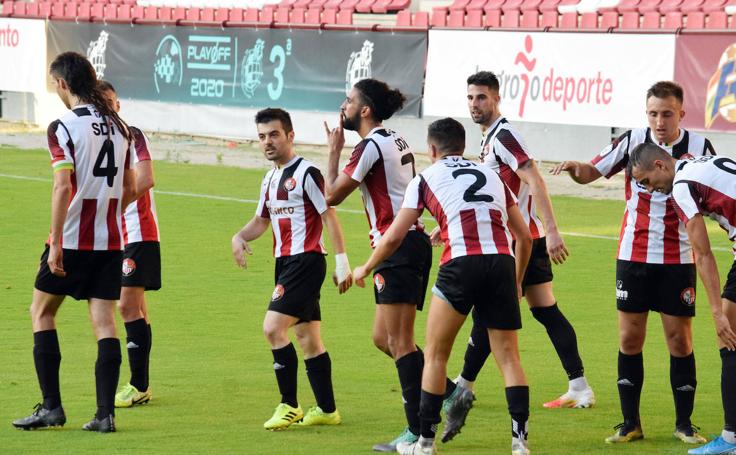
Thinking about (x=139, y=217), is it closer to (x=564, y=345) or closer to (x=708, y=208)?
(x=564, y=345)

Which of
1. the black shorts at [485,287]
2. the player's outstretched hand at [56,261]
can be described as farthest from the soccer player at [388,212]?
the player's outstretched hand at [56,261]

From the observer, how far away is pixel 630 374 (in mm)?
7086

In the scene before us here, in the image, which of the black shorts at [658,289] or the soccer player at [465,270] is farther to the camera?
the black shorts at [658,289]

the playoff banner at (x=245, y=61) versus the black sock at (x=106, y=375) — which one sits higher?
the playoff banner at (x=245, y=61)

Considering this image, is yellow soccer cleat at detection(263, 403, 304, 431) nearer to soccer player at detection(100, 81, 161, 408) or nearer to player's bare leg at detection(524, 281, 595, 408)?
soccer player at detection(100, 81, 161, 408)

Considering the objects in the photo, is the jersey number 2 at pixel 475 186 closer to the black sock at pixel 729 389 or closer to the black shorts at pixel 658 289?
the black shorts at pixel 658 289

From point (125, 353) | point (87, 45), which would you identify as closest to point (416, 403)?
point (125, 353)

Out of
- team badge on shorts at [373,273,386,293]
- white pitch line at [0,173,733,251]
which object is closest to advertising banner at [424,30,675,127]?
white pitch line at [0,173,733,251]

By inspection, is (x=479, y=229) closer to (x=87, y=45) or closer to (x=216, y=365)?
(x=216, y=365)

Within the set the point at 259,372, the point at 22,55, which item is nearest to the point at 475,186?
the point at 259,372

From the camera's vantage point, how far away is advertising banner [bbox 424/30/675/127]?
20109mm

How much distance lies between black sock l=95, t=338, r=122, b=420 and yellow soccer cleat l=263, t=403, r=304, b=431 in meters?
0.86

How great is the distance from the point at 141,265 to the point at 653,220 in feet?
10.2

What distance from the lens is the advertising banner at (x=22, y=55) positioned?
3116 centimetres
